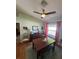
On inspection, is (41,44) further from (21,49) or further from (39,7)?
(39,7)

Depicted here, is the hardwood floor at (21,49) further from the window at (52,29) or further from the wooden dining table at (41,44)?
the window at (52,29)

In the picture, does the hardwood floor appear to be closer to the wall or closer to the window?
the wall

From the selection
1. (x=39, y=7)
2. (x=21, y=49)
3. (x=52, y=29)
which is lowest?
(x=21, y=49)

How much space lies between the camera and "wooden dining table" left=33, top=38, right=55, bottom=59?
1.07 meters

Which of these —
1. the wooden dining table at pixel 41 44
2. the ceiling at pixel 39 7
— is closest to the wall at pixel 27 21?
the ceiling at pixel 39 7

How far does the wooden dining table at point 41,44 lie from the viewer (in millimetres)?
1073

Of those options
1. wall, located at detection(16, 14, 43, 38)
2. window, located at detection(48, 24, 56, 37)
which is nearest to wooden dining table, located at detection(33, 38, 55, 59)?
window, located at detection(48, 24, 56, 37)

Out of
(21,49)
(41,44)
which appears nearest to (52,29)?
(41,44)

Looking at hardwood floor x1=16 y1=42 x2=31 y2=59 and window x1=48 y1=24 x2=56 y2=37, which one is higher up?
window x1=48 y1=24 x2=56 y2=37

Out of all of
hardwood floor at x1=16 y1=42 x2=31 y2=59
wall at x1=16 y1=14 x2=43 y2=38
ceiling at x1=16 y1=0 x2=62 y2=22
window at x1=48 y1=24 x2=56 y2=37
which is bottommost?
hardwood floor at x1=16 y1=42 x2=31 y2=59

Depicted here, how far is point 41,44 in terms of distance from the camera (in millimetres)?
1119
